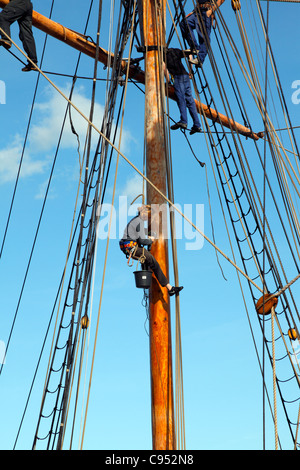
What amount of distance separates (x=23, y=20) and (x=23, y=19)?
0.06 feet

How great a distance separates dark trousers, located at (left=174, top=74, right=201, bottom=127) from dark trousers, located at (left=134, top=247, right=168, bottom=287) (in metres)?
2.97

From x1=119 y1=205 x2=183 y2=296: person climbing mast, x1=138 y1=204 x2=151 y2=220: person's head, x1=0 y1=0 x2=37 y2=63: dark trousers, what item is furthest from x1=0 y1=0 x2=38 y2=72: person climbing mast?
x1=119 y1=205 x2=183 y2=296: person climbing mast

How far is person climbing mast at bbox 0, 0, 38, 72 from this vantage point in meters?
7.71

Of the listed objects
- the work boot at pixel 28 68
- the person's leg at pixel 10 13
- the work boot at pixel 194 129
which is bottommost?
the work boot at pixel 28 68

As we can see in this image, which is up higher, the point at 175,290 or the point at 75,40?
the point at 75,40

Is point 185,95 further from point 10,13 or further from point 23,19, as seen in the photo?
point 10,13

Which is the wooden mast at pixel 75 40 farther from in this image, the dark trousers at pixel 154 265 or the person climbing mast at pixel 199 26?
the dark trousers at pixel 154 265

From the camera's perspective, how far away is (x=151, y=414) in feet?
19.8

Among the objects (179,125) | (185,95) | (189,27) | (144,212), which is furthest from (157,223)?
(189,27)

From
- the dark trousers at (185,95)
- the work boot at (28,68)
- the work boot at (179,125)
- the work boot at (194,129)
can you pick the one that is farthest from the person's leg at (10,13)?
the work boot at (194,129)

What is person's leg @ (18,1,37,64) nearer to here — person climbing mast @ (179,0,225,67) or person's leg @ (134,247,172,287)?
person climbing mast @ (179,0,225,67)

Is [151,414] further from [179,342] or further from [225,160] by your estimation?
[225,160]

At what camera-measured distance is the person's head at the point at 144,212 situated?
659 cm

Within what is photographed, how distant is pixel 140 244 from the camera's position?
6414 millimetres
